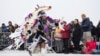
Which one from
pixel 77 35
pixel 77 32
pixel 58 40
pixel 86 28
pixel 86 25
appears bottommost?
pixel 58 40

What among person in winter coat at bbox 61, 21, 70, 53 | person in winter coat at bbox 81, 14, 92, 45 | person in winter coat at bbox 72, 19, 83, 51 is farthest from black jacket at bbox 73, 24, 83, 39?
person in winter coat at bbox 61, 21, 70, 53

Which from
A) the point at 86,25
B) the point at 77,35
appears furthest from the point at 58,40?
the point at 86,25

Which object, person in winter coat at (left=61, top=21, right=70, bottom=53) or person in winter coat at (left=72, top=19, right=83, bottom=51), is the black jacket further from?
person in winter coat at (left=61, top=21, right=70, bottom=53)

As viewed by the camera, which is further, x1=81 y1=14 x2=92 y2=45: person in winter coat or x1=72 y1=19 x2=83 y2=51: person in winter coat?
x1=72 y1=19 x2=83 y2=51: person in winter coat

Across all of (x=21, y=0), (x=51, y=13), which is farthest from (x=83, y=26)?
(x=21, y=0)

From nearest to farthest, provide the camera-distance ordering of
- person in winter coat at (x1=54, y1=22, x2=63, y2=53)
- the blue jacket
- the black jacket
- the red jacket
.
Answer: the blue jacket
the black jacket
the red jacket
person in winter coat at (x1=54, y1=22, x2=63, y2=53)

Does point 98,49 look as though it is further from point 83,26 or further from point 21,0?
point 21,0

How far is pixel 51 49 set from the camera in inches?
833

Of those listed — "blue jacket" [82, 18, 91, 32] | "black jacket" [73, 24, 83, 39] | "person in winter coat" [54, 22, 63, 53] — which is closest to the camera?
"blue jacket" [82, 18, 91, 32]

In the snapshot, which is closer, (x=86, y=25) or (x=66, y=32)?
(x=86, y=25)

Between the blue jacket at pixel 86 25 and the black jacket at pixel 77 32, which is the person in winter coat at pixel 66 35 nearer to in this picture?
the black jacket at pixel 77 32

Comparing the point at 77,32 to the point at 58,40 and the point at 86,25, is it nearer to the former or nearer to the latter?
the point at 86,25

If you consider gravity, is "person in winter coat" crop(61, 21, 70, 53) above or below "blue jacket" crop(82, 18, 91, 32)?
below

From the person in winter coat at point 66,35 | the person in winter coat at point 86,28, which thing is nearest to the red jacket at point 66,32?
the person in winter coat at point 66,35
